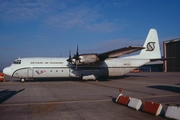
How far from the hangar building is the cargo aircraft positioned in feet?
126

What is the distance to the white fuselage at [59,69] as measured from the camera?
21.6m

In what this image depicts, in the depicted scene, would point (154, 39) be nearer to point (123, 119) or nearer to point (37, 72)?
point (37, 72)

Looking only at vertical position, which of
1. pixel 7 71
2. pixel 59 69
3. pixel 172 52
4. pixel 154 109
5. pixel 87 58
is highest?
pixel 172 52

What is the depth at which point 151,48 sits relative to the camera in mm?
26375

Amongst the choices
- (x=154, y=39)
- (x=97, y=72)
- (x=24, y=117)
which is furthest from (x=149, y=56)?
(x=24, y=117)

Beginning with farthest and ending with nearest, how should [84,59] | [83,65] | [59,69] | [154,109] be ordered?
[83,65]
[59,69]
[84,59]
[154,109]

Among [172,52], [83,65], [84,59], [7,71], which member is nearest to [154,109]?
[84,59]

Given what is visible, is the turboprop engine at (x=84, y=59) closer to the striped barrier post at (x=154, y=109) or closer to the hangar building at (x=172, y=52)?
the striped barrier post at (x=154, y=109)

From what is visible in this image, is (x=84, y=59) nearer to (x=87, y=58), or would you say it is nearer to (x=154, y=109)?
(x=87, y=58)

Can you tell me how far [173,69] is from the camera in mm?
61625

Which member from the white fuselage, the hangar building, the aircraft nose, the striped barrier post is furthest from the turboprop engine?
the hangar building

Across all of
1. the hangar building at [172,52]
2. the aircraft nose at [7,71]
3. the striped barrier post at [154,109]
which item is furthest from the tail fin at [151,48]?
the hangar building at [172,52]

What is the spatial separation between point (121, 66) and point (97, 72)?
4.28 metres

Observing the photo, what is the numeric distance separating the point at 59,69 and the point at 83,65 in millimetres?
3623
